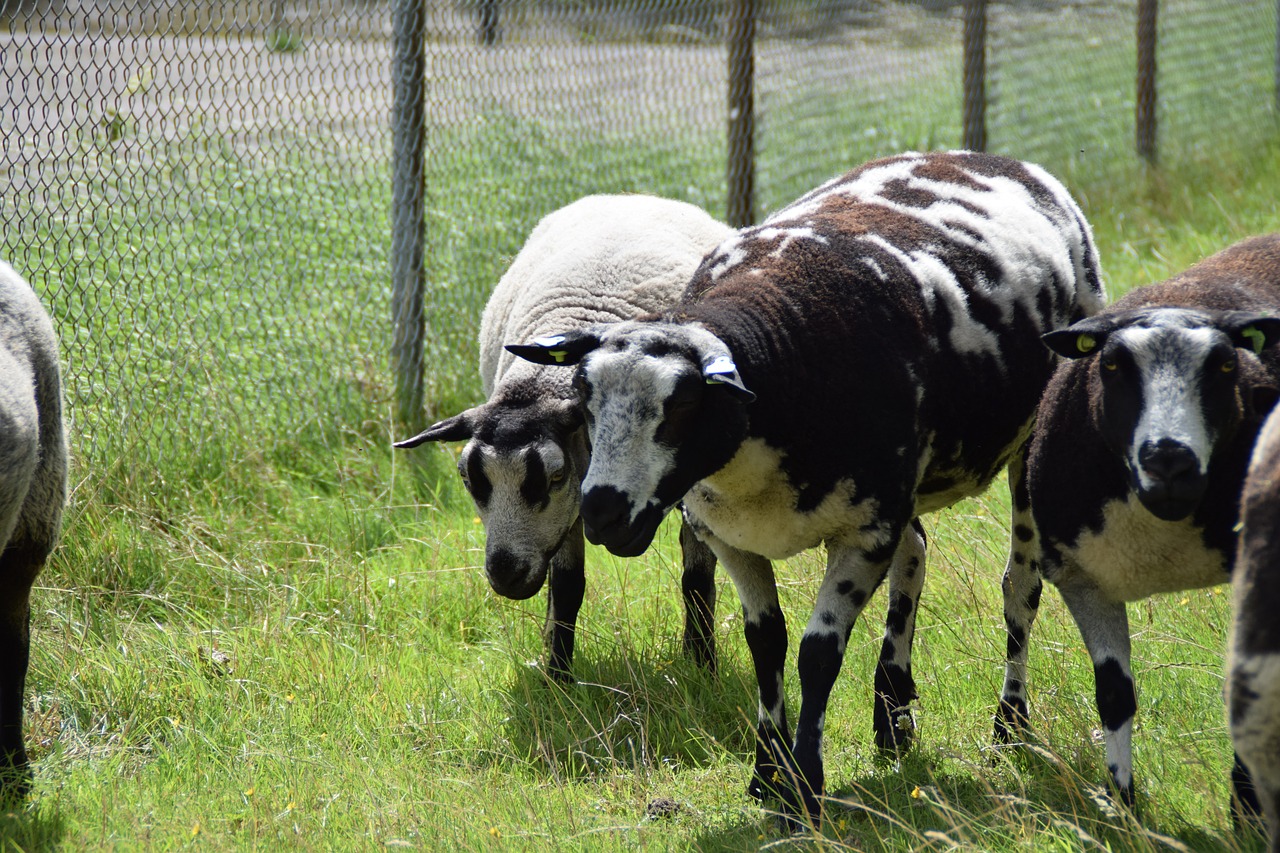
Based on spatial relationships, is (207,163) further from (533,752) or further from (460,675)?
(533,752)

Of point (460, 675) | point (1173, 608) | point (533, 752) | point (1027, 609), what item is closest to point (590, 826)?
point (533, 752)

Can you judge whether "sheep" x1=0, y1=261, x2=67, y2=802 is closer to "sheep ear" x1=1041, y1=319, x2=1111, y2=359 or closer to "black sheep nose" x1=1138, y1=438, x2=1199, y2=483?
"sheep ear" x1=1041, y1=319, x2=1111, y2=359

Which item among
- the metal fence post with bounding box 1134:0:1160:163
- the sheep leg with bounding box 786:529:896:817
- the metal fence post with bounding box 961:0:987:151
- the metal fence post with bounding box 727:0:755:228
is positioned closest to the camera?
the sheep leg with bounding box 786:529:896:817

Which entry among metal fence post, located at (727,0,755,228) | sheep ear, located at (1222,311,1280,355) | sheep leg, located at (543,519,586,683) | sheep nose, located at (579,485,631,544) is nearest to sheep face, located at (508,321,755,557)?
sheep nose, located at (579,485,631,544)

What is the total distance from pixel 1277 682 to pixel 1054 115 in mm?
10233

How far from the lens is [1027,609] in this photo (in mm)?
4410

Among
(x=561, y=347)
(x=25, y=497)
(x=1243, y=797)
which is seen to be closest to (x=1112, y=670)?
(x=1243, y=797)

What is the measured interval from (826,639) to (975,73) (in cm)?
741

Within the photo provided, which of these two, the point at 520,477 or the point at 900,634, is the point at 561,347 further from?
the point at 900,634

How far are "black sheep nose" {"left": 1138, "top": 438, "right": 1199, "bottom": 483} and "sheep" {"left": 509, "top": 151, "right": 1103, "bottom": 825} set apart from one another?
86 cm

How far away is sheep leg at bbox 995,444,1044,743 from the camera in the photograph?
14.2 ft

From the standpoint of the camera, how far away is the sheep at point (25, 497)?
385cm

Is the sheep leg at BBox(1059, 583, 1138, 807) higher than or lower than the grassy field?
higher

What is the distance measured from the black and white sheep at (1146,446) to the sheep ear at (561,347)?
4.07 feet
